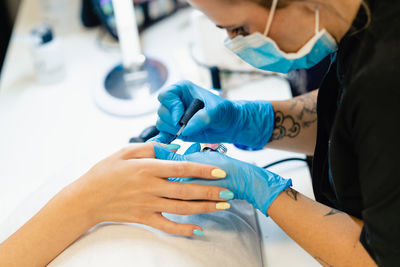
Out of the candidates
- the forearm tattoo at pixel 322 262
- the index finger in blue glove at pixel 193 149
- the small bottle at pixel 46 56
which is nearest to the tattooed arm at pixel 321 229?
the forearm tattoo at pixel 322 262

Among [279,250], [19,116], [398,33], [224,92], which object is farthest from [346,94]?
[19,116]

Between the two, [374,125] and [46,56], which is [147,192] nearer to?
[374,125]

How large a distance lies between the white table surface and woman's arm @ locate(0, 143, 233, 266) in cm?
12

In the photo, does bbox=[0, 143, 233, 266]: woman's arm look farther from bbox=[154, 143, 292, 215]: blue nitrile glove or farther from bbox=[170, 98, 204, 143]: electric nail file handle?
bbox=[170, 98, 204, 143]: electric nail file handle

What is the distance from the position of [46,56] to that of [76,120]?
0.28 meters

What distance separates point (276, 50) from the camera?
2.58 feet

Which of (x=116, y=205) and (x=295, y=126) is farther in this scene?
(x=295, y=126)

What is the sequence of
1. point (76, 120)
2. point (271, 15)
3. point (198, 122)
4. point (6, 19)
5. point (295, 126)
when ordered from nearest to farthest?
point (271, 15) < point (198, 122) < point (295, 126) < point (76, 120) < point (6, 19)

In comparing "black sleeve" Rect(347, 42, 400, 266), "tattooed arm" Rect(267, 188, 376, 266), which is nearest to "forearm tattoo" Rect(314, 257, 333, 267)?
"tattooed arm" Rect(267, 188, 376, 266)

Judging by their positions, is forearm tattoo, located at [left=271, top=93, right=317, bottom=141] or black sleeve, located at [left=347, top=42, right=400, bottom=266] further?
forearm tattoo, located at [left=271, top=93, right=317, bottom=141]

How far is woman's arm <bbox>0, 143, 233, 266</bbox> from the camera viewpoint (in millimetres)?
768

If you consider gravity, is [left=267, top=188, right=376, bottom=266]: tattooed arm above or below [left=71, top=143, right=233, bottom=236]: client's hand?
below

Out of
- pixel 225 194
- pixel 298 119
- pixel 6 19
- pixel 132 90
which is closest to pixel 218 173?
pixel 225 194

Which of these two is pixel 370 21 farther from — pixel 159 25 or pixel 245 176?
pixel 159 25
